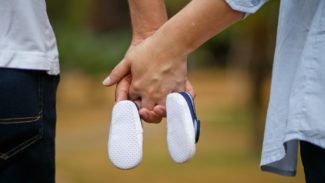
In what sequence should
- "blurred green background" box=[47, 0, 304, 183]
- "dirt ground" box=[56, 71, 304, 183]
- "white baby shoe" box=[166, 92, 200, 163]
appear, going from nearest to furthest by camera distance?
1. "white baby shoe" box=[166, 92, 200, 163]
2. "dirt ground" box=[56, 71, 304, 183]
3. "blurred green background" box=[47, 0, 304, 183]

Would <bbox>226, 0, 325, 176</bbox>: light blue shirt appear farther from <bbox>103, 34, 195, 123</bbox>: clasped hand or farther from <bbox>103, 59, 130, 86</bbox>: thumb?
<bbox>103, 59, 130, 86</bbox>: thumb

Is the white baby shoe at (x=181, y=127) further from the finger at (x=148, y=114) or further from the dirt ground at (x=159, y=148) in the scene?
the dirt ground at (x=159, y=148)

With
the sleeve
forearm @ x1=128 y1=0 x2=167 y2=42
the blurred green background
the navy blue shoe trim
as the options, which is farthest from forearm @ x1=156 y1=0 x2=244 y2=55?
the blurred green background

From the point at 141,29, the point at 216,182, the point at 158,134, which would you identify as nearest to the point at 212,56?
the point at 158,134

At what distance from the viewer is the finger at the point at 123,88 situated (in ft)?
7.72

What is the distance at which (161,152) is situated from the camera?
10.4 metres

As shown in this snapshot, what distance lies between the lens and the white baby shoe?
216 centimetres

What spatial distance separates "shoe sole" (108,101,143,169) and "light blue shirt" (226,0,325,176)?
37 centimetres

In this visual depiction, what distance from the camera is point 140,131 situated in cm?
Result: 225

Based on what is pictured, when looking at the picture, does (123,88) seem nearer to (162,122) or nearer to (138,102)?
(138,102)

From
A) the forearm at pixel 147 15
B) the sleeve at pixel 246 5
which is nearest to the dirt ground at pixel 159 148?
the forearm at pixel 147 15

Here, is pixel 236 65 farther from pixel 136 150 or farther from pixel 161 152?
pixel 136 150

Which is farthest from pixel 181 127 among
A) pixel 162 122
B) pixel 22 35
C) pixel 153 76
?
pixel 162 122

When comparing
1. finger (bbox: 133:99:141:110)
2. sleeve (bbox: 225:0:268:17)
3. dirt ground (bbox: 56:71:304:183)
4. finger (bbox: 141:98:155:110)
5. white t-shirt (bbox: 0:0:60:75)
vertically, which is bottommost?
dirt ground (bbox: 56:71:304:183)
